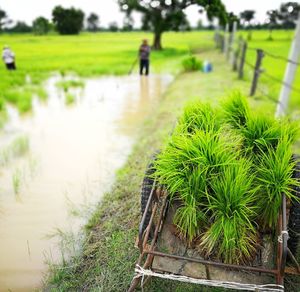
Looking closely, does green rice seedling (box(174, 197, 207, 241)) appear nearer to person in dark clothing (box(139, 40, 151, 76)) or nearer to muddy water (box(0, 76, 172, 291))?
muddy water (box(0, 76, 172, 291))

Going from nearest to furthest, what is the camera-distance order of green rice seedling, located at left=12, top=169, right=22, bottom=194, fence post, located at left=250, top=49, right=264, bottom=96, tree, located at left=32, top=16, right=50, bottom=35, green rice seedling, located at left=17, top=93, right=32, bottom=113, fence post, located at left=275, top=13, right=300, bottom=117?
green rice seedling, located at left=12, top=169, right=22, bottom=194 < fence post, located at left=275, top=13, right=300, bottom=117 < fence post, located at left=250, top=49, right=264, bottom=96 < green rice seedling, located at left=17, top=93, right=32, bottom=113 < tree, located at left=32, top=16, right=50, bottom=35

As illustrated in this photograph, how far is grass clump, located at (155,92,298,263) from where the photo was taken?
1.98m

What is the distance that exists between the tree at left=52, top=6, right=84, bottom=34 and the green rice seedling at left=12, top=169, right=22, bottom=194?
26079 mm

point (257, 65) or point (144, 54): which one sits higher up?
point (257, 65)

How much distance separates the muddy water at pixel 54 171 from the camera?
293 centimetres

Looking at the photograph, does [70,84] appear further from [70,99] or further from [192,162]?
[192,162]

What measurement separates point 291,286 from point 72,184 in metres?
2.73

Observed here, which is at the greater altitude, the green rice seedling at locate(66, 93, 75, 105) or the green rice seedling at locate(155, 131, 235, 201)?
the green rice seedling at locate(155, 131, 235, 201)

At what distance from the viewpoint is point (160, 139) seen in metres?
4.96

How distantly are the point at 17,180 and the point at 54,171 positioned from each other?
527 millimetres

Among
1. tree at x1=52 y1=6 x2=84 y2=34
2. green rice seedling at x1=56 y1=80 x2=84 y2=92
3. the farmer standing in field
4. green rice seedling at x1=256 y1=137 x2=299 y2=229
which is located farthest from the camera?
tree at x1=52 y1=6 x2=84 y2=34

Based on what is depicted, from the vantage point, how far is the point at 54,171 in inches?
176

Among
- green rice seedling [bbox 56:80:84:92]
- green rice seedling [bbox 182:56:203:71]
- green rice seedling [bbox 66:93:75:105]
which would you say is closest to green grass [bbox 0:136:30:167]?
green rice seedling [bbox 66:93:75:105]

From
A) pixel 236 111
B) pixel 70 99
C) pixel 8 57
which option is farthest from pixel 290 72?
pixel 8 57
